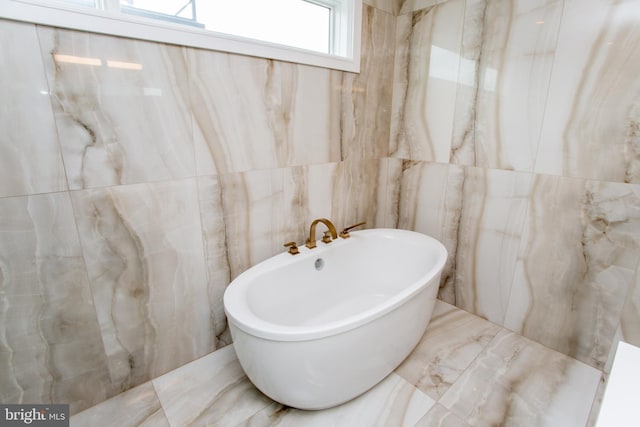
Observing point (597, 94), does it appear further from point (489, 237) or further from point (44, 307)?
point (44, 307)

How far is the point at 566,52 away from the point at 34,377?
2881 mm

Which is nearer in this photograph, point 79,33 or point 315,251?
point 79,33

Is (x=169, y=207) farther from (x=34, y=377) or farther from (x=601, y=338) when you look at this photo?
(x=601, y=338)

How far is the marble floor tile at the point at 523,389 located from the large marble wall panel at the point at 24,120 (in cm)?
198

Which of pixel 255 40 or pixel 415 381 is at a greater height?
pixel 255 40

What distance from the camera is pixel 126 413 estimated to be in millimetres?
1361

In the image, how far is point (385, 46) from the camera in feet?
7.19

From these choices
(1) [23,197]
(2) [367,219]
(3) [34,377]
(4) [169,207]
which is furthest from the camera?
(2) [367,219]

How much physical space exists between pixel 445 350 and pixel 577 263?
34.3 inches

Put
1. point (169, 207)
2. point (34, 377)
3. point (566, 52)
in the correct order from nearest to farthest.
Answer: point (34, 377) < point (169, 207) < point (566, 52)

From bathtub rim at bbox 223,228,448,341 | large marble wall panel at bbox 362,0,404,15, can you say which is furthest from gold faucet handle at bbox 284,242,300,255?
large marble wall panel at bbox 362,0,404,15

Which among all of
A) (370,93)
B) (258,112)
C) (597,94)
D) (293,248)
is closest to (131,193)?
(258,112)

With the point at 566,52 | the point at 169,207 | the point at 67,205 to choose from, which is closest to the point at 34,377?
the point at 67,205

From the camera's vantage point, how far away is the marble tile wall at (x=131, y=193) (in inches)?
43.8
